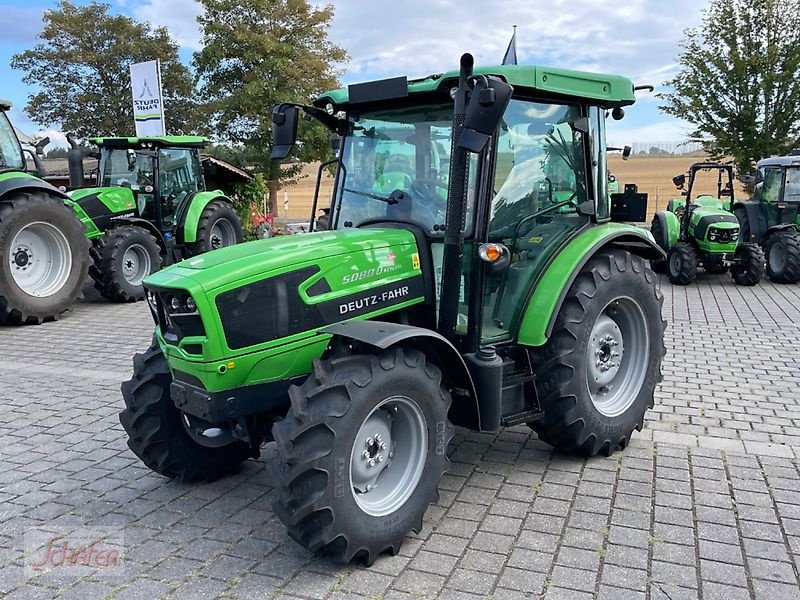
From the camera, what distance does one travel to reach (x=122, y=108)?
936 inches

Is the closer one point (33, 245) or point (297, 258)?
point (297, 258)

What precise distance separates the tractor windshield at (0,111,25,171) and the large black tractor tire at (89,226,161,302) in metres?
1.55

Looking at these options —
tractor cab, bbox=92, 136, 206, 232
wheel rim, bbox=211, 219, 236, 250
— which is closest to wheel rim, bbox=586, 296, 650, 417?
tractor cab, bbox=92, 136, 206, 232

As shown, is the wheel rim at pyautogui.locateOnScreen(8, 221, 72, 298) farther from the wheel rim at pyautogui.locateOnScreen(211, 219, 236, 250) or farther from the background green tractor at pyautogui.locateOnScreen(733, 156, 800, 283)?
the background green tractor at pyautogui.locateOnScreen(733, 156, 800, 283)

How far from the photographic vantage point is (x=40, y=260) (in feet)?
31.3

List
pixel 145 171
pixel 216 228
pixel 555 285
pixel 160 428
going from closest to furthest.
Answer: pixel 160 428 → pixel 555 285 → pixel 145 171 → pixel 216 228

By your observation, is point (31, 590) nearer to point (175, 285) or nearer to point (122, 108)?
point (175, 285)

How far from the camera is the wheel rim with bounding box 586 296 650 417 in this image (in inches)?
184

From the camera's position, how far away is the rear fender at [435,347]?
10.9 ft

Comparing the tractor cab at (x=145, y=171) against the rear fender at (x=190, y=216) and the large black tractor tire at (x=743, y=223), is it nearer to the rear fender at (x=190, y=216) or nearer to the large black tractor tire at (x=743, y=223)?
the rear fender at (x=190, y=216)

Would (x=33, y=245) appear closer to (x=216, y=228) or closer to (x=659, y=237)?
(x=216, y=228)

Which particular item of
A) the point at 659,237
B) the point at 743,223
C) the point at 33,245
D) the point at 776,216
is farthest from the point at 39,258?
the point at 776,216

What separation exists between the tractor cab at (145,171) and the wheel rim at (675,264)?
28.4 feet

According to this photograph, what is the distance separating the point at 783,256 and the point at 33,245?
12.1 m
